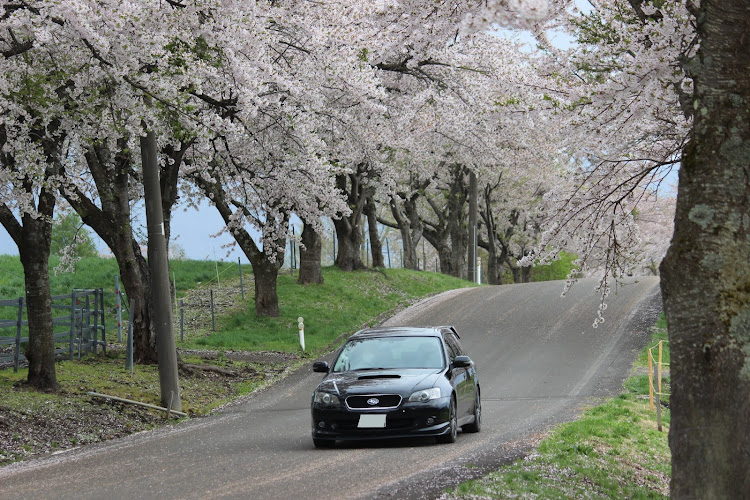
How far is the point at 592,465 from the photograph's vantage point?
9625 millimetres

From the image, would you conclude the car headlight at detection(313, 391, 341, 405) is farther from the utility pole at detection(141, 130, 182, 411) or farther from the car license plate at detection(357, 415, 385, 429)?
the utility pole at detection(141, 130, 182, 411)

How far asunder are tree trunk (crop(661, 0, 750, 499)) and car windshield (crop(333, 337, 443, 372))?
6013mm

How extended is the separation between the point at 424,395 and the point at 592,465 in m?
2.27

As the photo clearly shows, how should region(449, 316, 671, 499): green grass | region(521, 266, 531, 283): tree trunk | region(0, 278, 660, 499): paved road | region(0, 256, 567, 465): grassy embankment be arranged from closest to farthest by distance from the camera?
region(449, 316, 671, 499): green grass
region(0, 278, 660, 499): paved road
region(0, 256, 567, 465): grassy embankment
region(521, 266, 531, 283): tree trunk

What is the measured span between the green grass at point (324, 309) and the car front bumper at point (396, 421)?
14.2 m

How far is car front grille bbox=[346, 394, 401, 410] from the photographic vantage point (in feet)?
36.2

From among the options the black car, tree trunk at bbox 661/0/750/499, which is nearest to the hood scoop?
the black car

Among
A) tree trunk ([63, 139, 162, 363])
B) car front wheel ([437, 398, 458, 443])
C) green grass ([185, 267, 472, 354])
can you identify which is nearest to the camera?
car front wheel ([437, 398, 458, 443])

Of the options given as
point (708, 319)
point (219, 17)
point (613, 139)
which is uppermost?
point (219, 17)

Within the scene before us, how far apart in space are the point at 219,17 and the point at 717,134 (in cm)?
903

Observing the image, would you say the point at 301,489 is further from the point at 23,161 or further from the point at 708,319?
the point at 23,161

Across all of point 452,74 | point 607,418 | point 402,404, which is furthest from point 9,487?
point 452,74

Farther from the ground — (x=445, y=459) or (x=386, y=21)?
(x=386, y=21)

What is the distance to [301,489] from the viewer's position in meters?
8.22
